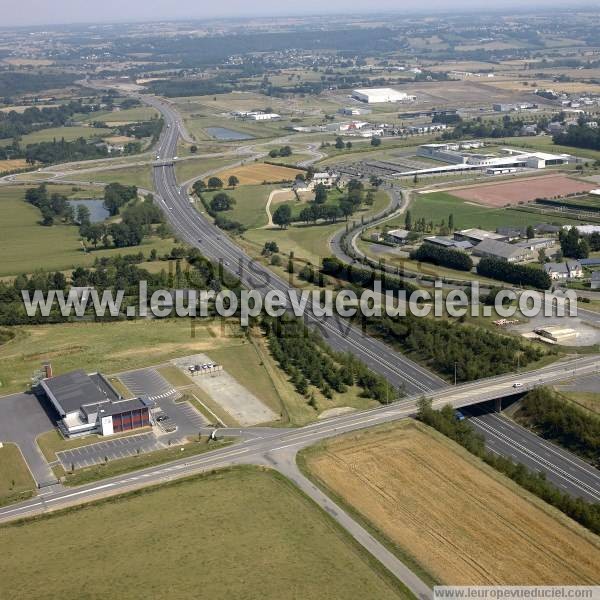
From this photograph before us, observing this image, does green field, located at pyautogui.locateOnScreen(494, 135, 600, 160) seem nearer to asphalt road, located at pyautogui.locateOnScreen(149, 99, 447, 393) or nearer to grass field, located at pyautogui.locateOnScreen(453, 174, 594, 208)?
grass field, located at pyautogui.locateOnScreen(453, 174, 594, 208)

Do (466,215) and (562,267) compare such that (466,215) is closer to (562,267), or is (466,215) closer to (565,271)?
(562,267)

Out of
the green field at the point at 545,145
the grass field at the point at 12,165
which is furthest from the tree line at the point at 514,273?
the grass field at the point at 12,165

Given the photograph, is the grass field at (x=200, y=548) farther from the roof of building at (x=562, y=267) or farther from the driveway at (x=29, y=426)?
the roof of building at (x=562, y=267)

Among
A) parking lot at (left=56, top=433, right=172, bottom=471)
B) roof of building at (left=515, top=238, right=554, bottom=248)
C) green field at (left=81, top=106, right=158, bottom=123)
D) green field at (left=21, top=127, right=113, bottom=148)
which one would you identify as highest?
green field at (left=81, top=106, right=158, bottom=123)

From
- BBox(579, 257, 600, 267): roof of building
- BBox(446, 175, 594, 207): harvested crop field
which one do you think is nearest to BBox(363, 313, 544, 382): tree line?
BBox(579, 257, 600, 267): roof of building

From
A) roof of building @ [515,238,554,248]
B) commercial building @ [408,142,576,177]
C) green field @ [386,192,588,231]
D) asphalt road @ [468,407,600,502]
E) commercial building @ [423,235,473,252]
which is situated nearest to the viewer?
asphalt road @ [468,407,600,502]

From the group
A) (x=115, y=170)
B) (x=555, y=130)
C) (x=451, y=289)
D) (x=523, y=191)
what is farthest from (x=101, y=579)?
(x=555, y=130)
